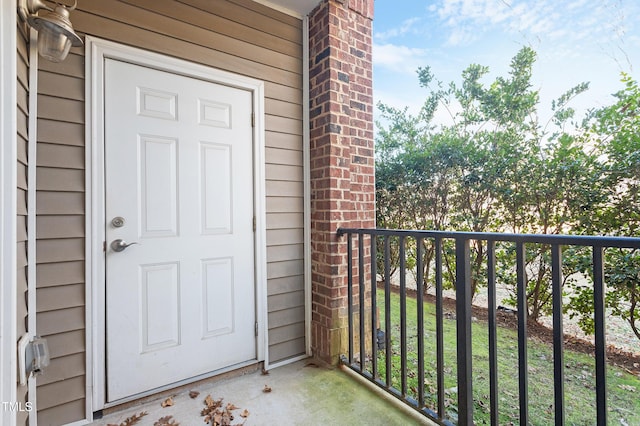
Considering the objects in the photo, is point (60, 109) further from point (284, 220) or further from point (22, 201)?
point (284, 220)

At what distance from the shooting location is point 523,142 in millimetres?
3066

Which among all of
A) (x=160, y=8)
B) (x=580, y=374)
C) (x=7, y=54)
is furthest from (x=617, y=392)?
(x=160, y=8)

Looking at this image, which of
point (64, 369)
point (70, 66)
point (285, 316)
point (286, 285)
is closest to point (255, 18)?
point (70, 66)

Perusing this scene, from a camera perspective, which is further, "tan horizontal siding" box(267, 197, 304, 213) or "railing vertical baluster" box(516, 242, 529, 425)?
"tan horizontal siding" box(267, 197, 304, 213)

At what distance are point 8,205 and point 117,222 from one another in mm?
530

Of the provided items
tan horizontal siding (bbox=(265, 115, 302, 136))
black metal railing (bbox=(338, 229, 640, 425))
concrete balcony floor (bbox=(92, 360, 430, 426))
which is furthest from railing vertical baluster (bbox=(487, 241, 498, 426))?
tan horizontal siding (bbox=(265, 115, 302, 136))

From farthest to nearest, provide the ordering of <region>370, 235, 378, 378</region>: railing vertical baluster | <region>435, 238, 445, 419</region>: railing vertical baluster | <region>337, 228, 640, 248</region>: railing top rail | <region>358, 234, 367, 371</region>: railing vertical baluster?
<region>358, 234, 367, 371</region>: railing vertical baluster < <region>370, 235, 378, 378</region>: railing vertical baluster < <region>435, 238, 445, 419</region>: railing vertical baluster < <region>337, 228, 640, 248</region>: railing top rail

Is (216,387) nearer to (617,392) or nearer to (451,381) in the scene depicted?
(451,381)

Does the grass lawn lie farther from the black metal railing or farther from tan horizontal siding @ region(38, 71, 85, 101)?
Answer: tan horizontal siding @ region(38, 71, 85, 101)

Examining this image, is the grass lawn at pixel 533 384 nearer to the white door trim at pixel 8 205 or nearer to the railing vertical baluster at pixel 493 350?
the railing vertical baluster at pixel 493 350

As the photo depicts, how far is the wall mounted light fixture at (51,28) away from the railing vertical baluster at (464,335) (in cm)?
200

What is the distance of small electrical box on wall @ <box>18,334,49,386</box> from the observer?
126cm

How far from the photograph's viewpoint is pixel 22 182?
1.37 metres

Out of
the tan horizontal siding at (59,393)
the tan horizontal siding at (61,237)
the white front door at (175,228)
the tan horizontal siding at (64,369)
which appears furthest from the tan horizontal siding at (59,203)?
the tan horizontal siding at (59,393)
